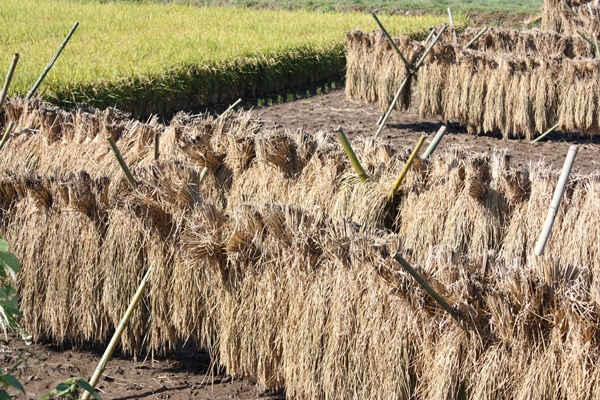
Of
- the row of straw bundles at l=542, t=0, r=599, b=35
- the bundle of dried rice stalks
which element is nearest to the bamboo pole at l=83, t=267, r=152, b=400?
the row of straw bundles at l=542, t=0, r=599, b=35

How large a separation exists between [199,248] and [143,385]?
0.98 metres

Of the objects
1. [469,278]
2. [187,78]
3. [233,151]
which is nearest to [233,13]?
[187,78]

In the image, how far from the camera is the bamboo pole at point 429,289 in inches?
152

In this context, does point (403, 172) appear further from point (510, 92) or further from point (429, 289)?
point (510, 92)

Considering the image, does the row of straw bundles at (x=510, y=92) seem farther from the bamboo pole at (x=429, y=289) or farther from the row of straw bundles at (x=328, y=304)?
the bamboo pole at (x=429, y=289)

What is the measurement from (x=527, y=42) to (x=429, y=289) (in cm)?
1067

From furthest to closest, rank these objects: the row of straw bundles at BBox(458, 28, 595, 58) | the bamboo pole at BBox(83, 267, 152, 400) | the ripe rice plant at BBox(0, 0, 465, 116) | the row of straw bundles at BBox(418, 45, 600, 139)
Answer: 1. the row of straw bundles at BBox(458, 28, 595, 58)
2. the ripe rice plant at BBox(0, 0, 465, 116)
3. the row of straw bundles at BBox(418, 45, 600, 139)
4. the bamboo pole at BBox(83, 267, 152, 400)

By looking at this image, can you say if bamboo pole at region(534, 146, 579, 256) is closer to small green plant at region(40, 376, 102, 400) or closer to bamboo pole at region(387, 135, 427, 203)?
bamboo pole at region(387, 135, 427, 203)

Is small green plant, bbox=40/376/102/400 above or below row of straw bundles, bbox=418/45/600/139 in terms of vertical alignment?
below

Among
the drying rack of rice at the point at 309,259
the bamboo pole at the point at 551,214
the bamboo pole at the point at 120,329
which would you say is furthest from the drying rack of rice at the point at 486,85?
the bamboo pole at the point at 120,329

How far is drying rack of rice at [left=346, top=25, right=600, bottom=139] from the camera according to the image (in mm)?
10320

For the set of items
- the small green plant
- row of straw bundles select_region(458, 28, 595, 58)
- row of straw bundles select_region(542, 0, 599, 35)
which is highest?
row of straw bundles select_region(542, 0, 599, 35)

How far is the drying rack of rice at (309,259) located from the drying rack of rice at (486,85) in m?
4.76

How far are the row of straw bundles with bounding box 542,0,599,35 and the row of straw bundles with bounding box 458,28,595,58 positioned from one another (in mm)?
3540
